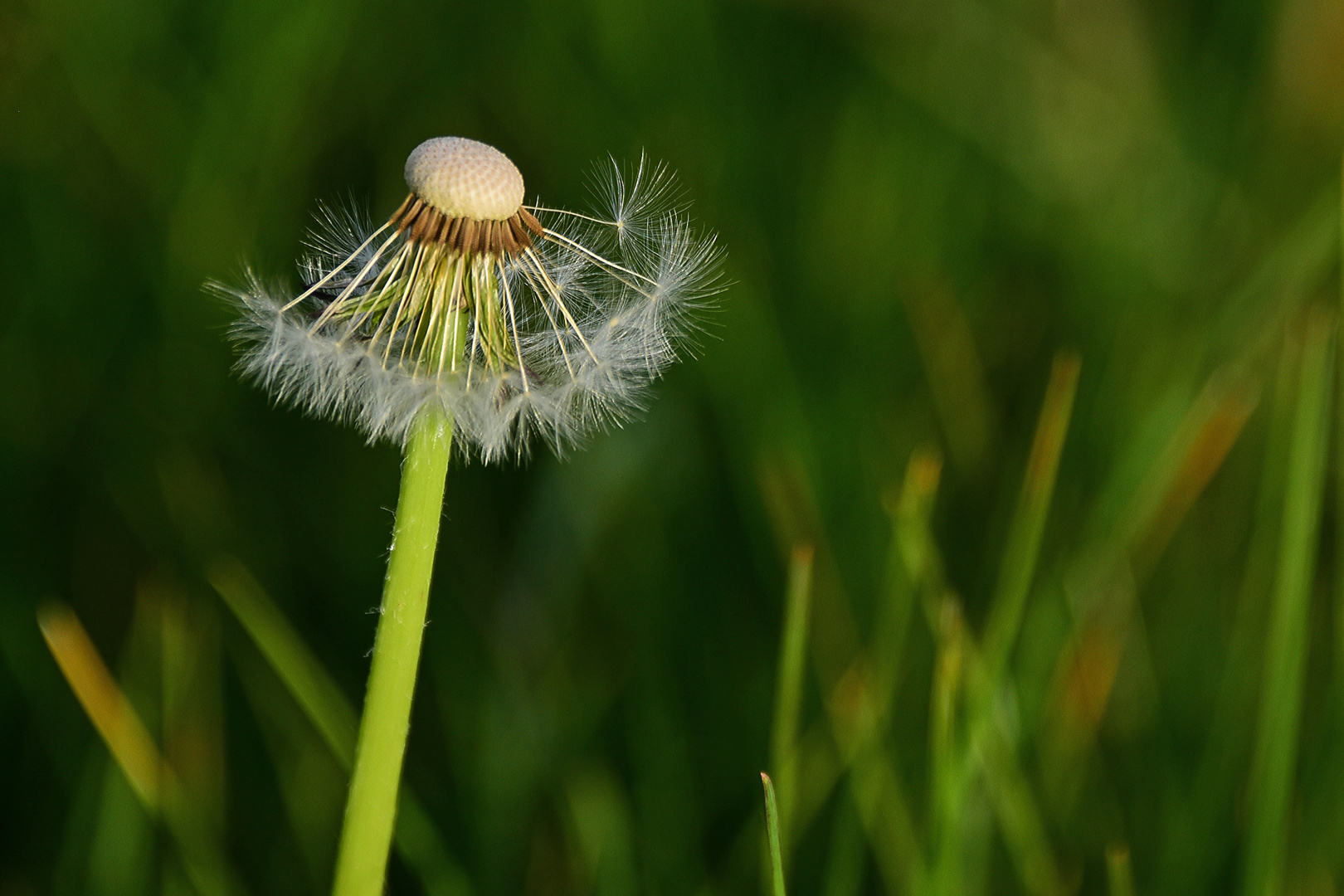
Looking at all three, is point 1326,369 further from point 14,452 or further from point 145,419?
point 14,452

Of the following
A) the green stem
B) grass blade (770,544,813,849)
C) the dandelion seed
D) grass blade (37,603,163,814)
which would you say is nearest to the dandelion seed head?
the dandelion seed

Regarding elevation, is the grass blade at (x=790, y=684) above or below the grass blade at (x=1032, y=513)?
below

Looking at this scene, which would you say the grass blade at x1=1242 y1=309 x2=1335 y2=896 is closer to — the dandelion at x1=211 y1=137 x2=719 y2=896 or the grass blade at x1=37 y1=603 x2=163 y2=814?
the dandelion at x1=211 y1=137 x2=719 y2=896

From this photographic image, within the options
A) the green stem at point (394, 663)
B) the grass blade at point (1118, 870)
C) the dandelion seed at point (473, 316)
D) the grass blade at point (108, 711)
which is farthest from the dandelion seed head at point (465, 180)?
the grass blade at point (1118, 870)

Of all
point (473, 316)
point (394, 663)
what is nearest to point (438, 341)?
point (473, 316)

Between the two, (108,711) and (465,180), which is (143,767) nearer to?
(108,711)

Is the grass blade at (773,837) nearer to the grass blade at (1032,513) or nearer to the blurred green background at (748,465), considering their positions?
the blurred green background at (748,465)

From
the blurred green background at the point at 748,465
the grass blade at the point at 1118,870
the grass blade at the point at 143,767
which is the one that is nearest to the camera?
the grass blade at the point at 1118,870
